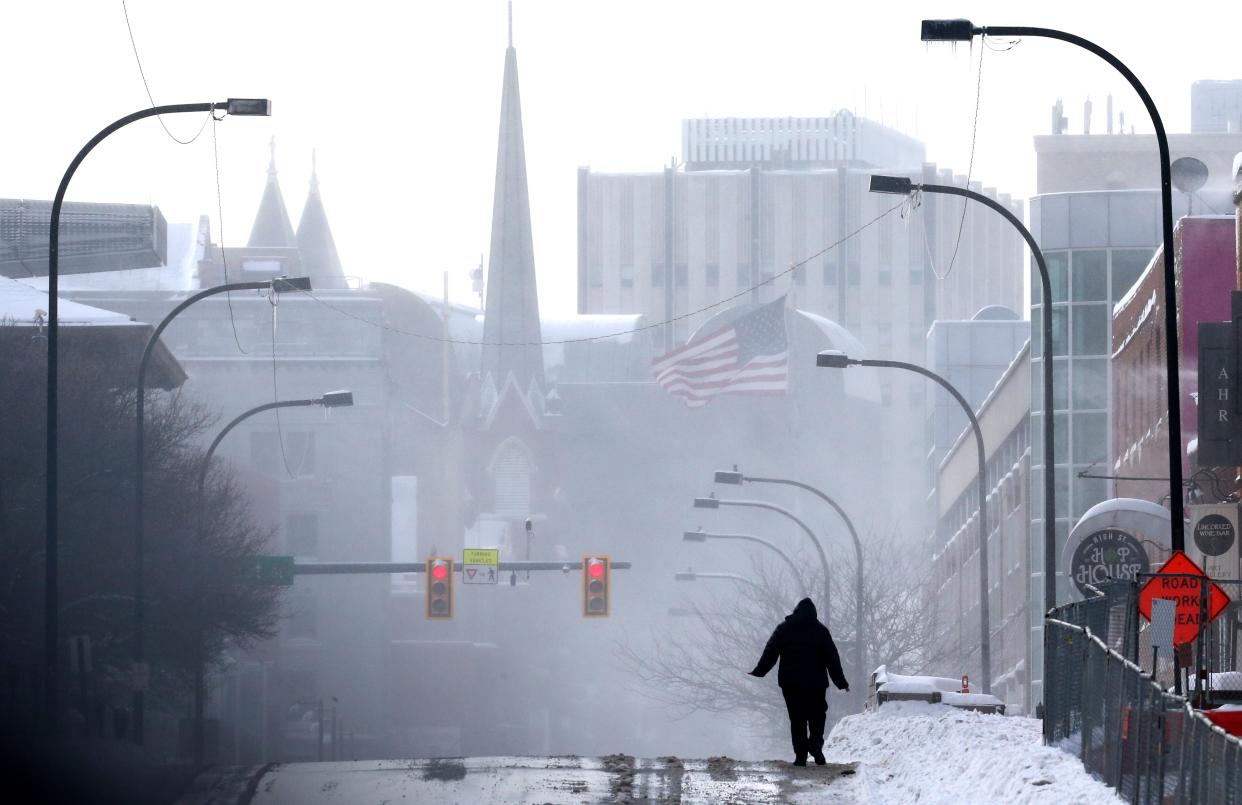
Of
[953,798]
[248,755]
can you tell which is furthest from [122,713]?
[248,755]

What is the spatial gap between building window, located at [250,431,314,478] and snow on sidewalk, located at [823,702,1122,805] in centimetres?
7759

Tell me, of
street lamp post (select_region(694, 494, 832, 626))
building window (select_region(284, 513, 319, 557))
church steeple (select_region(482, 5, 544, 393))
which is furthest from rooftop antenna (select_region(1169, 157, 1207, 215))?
church steeple (select_region(482, 5, 544, 393))

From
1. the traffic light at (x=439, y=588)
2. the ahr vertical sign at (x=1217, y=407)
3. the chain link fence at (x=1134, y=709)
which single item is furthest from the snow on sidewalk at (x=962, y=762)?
the traffic light at (x=439, y=588)

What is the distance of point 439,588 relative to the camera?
48.0 metres

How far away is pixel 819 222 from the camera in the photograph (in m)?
164

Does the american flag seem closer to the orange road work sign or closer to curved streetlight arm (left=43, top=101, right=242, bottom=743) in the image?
curved streetlight arm (left=43, top=101, right=242, bottom=743)

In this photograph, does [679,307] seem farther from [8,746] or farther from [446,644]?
[8,746]

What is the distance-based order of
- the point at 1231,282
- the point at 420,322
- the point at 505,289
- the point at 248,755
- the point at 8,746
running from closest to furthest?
1. the point at 8,746
2. the point at 1231,282
3. the point at 248,755
4. the point at 505,289
5. the point at 420,322

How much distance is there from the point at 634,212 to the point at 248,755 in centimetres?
10648

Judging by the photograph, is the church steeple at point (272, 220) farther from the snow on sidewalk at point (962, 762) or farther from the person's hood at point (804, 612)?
the person's hood at point (804, 612)

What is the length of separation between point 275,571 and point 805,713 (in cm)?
2888

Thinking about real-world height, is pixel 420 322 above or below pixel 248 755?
above

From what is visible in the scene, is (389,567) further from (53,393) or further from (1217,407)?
(1217,407)

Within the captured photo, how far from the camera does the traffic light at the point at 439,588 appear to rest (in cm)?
4766
